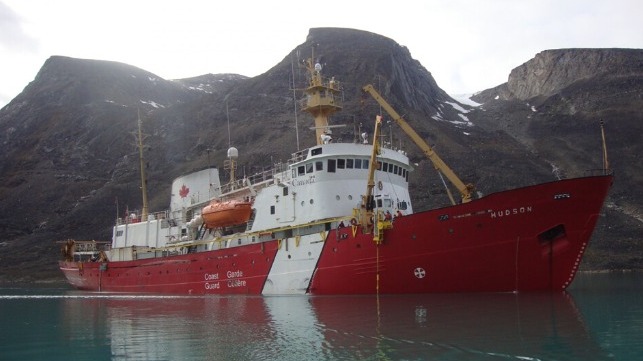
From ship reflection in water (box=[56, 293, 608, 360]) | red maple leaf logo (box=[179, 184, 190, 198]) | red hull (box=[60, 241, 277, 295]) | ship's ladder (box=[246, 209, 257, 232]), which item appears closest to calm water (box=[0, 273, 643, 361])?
ship reflection in water (box=[56, 293, 608, 360])

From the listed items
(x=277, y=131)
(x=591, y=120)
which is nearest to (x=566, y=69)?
(x=591, y=120)

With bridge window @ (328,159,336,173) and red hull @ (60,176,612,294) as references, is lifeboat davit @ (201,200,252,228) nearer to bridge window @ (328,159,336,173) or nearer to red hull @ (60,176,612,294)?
bridge window @ (328,159,336,173)

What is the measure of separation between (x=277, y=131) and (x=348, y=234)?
208 feet

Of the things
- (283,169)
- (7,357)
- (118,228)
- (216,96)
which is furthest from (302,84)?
(7,357)

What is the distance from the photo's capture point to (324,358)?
11.7m

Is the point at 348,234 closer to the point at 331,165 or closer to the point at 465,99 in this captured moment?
the point at 331,165

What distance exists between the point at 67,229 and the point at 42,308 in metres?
50.1

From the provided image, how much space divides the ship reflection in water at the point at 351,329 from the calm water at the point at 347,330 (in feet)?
0.09

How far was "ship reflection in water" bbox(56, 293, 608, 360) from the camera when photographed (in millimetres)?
12172

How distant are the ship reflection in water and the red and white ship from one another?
1.05 metres

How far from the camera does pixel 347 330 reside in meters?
14.9

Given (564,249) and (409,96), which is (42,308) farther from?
(409,96)

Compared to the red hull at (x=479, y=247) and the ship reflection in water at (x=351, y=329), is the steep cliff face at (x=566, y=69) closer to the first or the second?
the red hull at (x=479, y=247)

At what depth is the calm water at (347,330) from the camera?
40.1 feet
